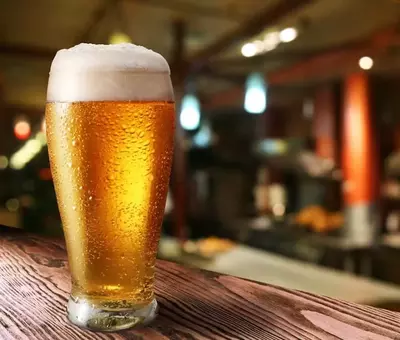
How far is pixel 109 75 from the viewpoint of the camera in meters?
0.59

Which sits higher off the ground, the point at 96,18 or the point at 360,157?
the point at 96,18

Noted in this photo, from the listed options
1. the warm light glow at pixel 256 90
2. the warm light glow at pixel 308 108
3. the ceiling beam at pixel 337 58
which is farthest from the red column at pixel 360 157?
the warm light glow at pixel 256 90

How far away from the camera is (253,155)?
670 cm

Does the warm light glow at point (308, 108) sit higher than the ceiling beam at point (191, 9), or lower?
lower

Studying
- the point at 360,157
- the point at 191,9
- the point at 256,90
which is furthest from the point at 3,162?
the point at 360,157

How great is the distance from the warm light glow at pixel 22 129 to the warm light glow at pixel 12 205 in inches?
29.3

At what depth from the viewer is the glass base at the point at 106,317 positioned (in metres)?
0.61

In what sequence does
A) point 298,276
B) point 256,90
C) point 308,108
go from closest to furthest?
point 298,276 < point 256,90 < point 308,108

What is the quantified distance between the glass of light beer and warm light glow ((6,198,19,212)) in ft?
13.0

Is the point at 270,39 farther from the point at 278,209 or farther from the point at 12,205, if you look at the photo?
the point at 12,205

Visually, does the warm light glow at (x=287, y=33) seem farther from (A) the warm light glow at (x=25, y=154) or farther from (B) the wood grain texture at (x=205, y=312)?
(B) the wood grain texture at (x=205, y=312)

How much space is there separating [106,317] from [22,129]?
514 centimetres

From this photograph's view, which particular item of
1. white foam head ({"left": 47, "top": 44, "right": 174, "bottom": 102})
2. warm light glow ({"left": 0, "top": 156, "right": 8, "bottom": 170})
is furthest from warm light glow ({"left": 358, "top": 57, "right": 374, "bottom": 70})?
white foam head ({"left": 47, "top": 44, "right": 174, "bottom": 102})

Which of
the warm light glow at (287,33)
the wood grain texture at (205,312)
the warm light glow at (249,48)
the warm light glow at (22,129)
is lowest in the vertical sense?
the wood grain texture at (205,312)
